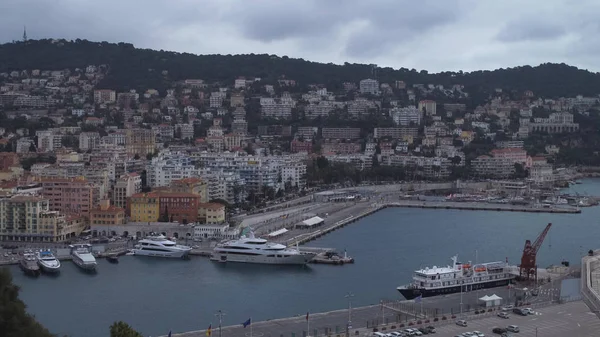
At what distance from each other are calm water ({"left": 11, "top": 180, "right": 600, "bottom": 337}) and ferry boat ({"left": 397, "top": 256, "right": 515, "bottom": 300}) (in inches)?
20.0

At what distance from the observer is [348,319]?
1290 cm

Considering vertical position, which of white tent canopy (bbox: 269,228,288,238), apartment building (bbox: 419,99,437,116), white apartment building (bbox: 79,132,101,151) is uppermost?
apartment building (bbox: 419,99,437,116)

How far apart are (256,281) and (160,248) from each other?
3389 mm

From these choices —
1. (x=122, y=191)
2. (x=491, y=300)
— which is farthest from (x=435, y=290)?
(x=122, y=191)

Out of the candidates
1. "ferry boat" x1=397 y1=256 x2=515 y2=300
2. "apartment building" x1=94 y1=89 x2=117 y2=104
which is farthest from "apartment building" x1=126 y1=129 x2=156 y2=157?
"ferry boat" x1=397 y1=256 x2=515 y2=300

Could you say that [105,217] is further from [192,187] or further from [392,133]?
[392,133]

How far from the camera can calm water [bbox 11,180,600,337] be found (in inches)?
559

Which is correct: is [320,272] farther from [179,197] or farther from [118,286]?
[179,197]

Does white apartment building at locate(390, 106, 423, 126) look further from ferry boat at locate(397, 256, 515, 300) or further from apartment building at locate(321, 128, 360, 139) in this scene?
ferry boat at locate(397, 256, 515, 300)

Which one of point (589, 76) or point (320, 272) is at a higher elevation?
point (589, 76)

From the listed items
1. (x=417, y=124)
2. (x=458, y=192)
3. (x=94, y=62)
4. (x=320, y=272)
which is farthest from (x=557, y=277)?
(x=94, y=62)

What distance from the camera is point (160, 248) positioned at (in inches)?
772

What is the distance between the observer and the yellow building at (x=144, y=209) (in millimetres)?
23078

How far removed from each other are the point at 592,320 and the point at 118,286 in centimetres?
861
